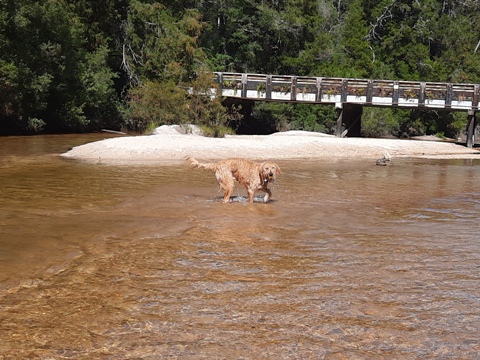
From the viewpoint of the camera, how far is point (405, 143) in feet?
96.9

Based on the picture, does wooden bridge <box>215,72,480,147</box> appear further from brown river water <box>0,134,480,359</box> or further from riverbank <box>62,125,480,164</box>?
brown river water <box>0,134,480,359</box>

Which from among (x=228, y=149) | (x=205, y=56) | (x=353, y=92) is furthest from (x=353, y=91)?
(x=228, y=149)

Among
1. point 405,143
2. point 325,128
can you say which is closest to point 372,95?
point 405,143

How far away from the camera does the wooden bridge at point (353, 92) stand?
31359 mm

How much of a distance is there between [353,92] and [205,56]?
11.3 metres

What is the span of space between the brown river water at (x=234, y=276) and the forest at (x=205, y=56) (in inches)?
653

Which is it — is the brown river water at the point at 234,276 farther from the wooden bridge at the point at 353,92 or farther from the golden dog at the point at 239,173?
the wooden bridge at the point at 353,92

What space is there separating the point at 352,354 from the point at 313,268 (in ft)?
7.53

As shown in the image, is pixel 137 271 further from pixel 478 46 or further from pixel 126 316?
pixel 478 46

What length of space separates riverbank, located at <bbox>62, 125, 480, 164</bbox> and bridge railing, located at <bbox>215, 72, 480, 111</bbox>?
2997 mm

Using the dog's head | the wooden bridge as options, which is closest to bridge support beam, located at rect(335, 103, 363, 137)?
the wooden bridge

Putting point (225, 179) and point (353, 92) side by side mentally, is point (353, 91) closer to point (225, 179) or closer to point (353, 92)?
point (353, 92)

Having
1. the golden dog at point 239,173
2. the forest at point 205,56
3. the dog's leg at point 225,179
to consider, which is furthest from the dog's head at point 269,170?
the forest at point 205,56

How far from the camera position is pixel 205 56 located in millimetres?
38188
